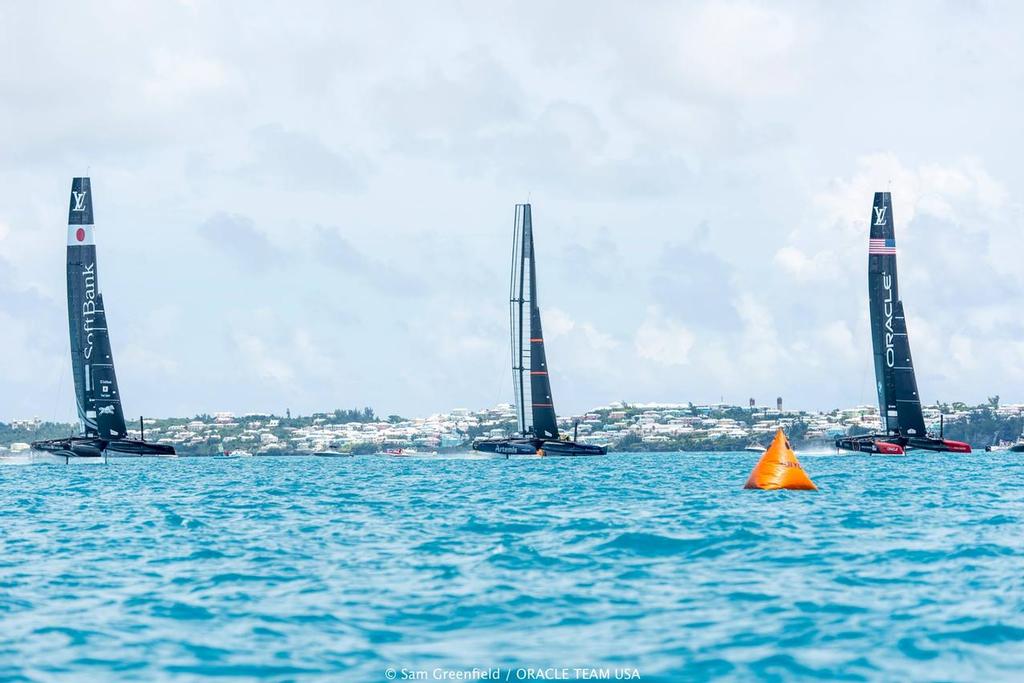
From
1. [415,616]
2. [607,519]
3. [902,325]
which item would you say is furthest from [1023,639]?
[902,325]

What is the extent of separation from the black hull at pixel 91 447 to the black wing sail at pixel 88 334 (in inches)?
27.5

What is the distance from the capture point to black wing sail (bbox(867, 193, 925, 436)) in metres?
96.3

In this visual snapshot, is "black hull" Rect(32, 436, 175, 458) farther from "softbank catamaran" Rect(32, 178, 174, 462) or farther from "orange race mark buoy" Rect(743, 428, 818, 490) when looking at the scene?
"orange race mark buoy" Rect(743, 428, 818, 490)

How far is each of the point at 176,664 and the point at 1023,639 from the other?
984 centimetres

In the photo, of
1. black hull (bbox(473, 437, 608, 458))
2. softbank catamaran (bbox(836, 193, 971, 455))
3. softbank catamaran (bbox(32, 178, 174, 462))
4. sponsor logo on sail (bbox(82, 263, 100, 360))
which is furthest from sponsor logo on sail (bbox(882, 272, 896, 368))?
sponsor logo on sail (bbox(82, 263, 100, 360))

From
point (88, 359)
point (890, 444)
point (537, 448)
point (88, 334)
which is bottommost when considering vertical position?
point (537, 448)

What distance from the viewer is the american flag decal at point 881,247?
9612 cm

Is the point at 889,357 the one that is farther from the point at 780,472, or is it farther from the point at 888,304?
the point at 780,472

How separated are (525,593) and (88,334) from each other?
261 ft

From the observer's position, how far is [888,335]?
97.4m

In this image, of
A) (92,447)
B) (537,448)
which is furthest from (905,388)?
(92,447)

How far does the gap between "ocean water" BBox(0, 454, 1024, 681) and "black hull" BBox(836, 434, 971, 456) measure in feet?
205

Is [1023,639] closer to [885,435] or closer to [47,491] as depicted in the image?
[47,491]

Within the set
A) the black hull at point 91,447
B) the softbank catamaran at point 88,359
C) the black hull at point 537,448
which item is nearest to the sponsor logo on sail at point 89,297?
the softbank catamaran at point 88,359
